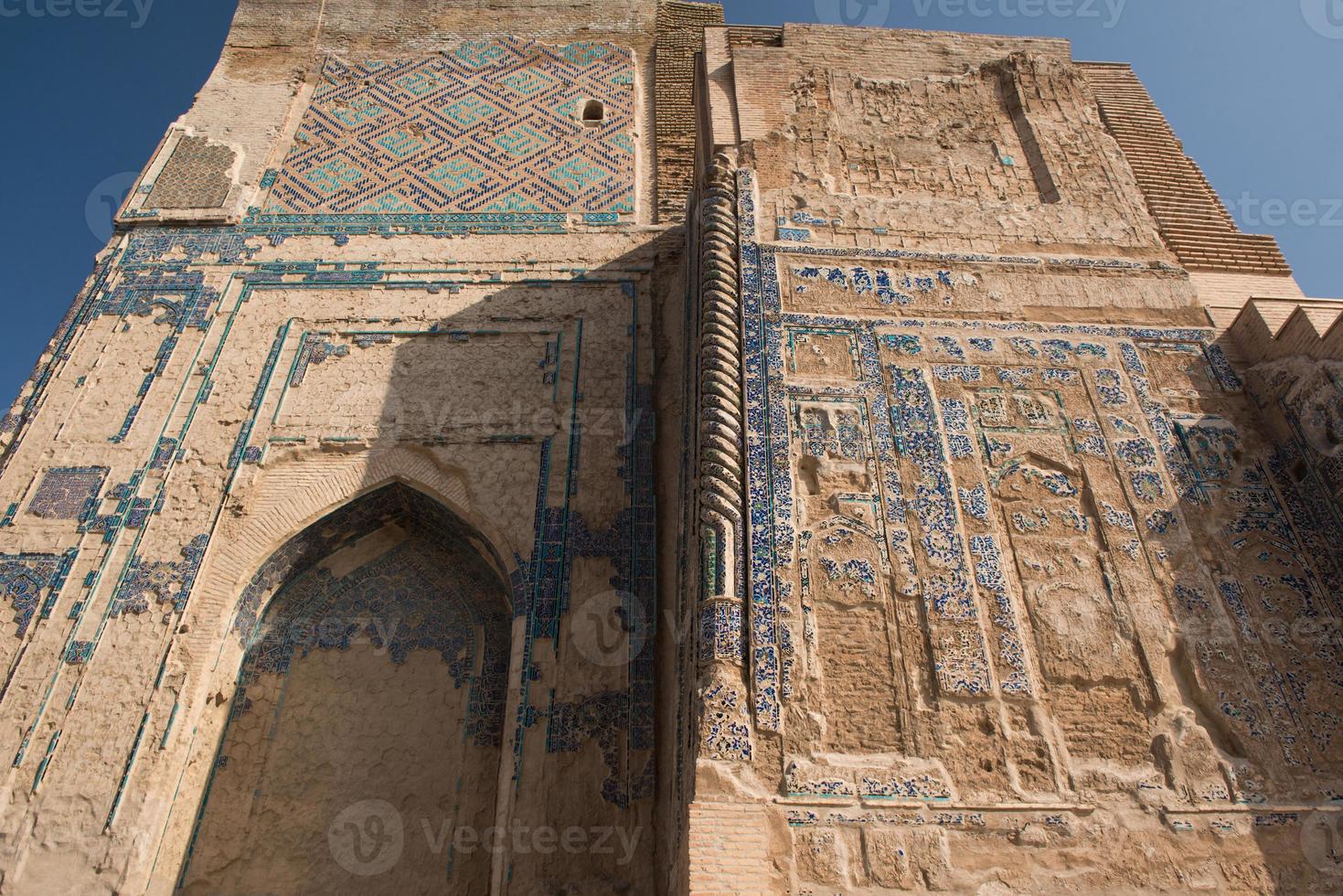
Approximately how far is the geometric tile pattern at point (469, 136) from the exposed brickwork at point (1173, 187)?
3.27 m

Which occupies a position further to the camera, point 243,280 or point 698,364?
point 243,280

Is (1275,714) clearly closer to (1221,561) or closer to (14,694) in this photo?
(1221,561)

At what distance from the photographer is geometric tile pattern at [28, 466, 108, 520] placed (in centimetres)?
480

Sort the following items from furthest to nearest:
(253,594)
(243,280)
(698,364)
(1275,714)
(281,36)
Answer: (281,36) < (243,280) < (253,594) < (698,364) < (1275,714)

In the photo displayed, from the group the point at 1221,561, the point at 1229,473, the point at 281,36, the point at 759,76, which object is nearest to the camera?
the point at 1221,561

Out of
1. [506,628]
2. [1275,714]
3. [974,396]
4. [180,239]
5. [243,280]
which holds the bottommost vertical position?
[1275,714]

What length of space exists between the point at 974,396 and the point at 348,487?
10.9 feet

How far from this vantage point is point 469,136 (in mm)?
7117

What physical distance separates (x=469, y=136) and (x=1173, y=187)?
196 inches

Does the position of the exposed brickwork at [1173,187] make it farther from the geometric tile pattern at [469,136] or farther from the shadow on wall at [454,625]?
the geometric tile pattern at [469,136]

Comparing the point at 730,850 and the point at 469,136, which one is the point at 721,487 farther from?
the point at 469,136

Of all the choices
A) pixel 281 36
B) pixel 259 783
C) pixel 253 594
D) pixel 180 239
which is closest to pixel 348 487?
pixel 253 594

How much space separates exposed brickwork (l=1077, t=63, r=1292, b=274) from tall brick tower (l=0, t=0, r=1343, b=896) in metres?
0.04

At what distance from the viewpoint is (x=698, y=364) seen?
4.14 meters
